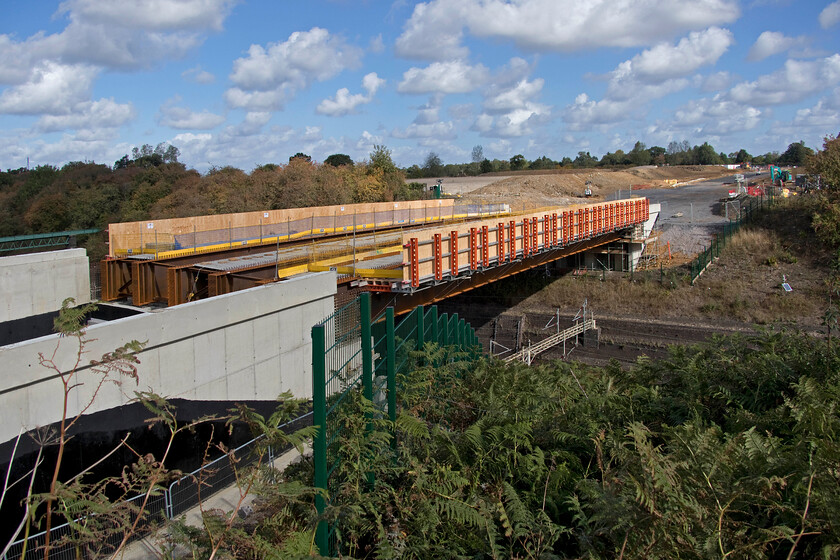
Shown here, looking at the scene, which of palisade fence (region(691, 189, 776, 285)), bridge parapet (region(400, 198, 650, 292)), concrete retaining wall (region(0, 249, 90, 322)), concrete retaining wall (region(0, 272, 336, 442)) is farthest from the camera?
palisade fence (region(691, 189, 776, 285))

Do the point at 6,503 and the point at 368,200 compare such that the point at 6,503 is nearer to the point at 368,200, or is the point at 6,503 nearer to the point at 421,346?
the point at 421,346

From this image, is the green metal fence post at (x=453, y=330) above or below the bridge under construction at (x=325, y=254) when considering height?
below

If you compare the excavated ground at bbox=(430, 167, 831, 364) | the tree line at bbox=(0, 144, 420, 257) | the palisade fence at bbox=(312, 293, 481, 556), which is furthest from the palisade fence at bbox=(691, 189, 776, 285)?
the palisade fence at bbox=(312, 293, 481, 556)

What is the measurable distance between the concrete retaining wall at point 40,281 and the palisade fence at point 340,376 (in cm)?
1257

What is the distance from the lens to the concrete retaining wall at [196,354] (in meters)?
8.37

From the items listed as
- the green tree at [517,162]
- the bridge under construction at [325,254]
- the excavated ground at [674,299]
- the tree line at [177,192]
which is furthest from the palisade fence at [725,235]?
the green tree at [517,162]

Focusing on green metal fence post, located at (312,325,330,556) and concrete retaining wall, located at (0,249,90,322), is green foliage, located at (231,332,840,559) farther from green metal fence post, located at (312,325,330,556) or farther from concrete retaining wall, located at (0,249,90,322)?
concrete retaining wall, located at (0,249,90,322)

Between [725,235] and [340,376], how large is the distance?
35.3 metres

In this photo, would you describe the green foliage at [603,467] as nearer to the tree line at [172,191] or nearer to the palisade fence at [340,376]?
the palisade fence at [340,376]

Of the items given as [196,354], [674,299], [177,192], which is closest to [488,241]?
[196,354]

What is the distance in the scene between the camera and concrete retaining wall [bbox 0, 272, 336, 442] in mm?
8367

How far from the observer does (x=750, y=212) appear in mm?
37719

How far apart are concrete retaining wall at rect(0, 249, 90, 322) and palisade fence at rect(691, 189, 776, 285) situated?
28236 millimetres

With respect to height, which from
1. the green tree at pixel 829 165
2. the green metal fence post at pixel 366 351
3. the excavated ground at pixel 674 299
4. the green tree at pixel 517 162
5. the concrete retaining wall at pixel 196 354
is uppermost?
the green tree at pixel 517 162
